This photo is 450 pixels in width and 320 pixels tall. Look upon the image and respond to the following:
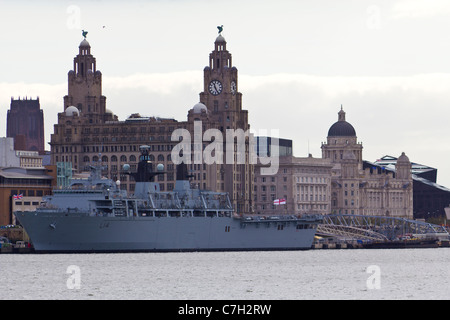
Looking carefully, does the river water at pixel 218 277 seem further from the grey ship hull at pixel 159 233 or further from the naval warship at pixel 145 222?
the naval warship at pixel 145 222

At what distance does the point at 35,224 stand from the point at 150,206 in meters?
16.6

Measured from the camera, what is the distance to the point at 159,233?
16025cm

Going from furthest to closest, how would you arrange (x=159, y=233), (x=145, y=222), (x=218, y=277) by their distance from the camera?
(x=159, y=233) < (x=145, y=222) < (x=218, y=277)

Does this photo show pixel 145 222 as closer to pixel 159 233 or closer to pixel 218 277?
pixel 159 233

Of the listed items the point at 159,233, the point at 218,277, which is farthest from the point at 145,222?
the point at 218,277

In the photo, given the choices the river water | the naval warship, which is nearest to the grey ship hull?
the naval warship

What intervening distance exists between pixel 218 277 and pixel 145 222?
157ft

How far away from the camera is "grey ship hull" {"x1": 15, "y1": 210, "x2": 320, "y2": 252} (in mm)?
152625

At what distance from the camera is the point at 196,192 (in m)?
170

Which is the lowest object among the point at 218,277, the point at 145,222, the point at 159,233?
the point at 218,277

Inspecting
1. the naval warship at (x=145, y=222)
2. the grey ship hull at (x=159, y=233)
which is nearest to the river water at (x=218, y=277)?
the grey ship hull at (x=159, y=233)
